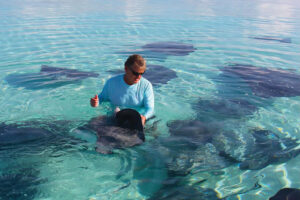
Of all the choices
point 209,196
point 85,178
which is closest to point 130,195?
point 85,178

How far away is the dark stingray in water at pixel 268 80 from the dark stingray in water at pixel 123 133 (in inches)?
147

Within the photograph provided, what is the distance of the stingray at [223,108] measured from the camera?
5.53m

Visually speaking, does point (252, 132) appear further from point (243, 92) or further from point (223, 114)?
point (243, 92)

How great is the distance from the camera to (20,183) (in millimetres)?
3502

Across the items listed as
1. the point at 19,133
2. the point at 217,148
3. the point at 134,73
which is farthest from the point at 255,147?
the point at 19,133

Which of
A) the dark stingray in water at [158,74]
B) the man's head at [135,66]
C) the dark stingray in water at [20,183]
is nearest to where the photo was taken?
the dark stingray in water at [20,183]

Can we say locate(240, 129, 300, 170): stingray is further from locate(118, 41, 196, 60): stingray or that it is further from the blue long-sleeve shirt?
locate(118, 41, 196, 60): stingray

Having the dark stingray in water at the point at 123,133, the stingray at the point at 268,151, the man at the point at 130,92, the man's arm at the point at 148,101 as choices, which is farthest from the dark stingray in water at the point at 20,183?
the stingray at the point at 268,151

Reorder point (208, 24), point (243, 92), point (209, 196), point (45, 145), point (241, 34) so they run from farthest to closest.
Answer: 1. point (208, 24)
2. point (241, 34)
3. point (243, 92)
4. point (45, 145)
5. point (209, 196)

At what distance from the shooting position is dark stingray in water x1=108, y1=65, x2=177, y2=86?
7365 millimetres

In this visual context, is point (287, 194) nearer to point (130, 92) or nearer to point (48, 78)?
point (130, 92)

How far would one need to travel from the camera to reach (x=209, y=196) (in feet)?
11.0

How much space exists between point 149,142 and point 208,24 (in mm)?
13255

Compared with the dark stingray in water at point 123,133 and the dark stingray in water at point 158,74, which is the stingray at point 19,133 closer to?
the dark stingray in water at point 123,133
